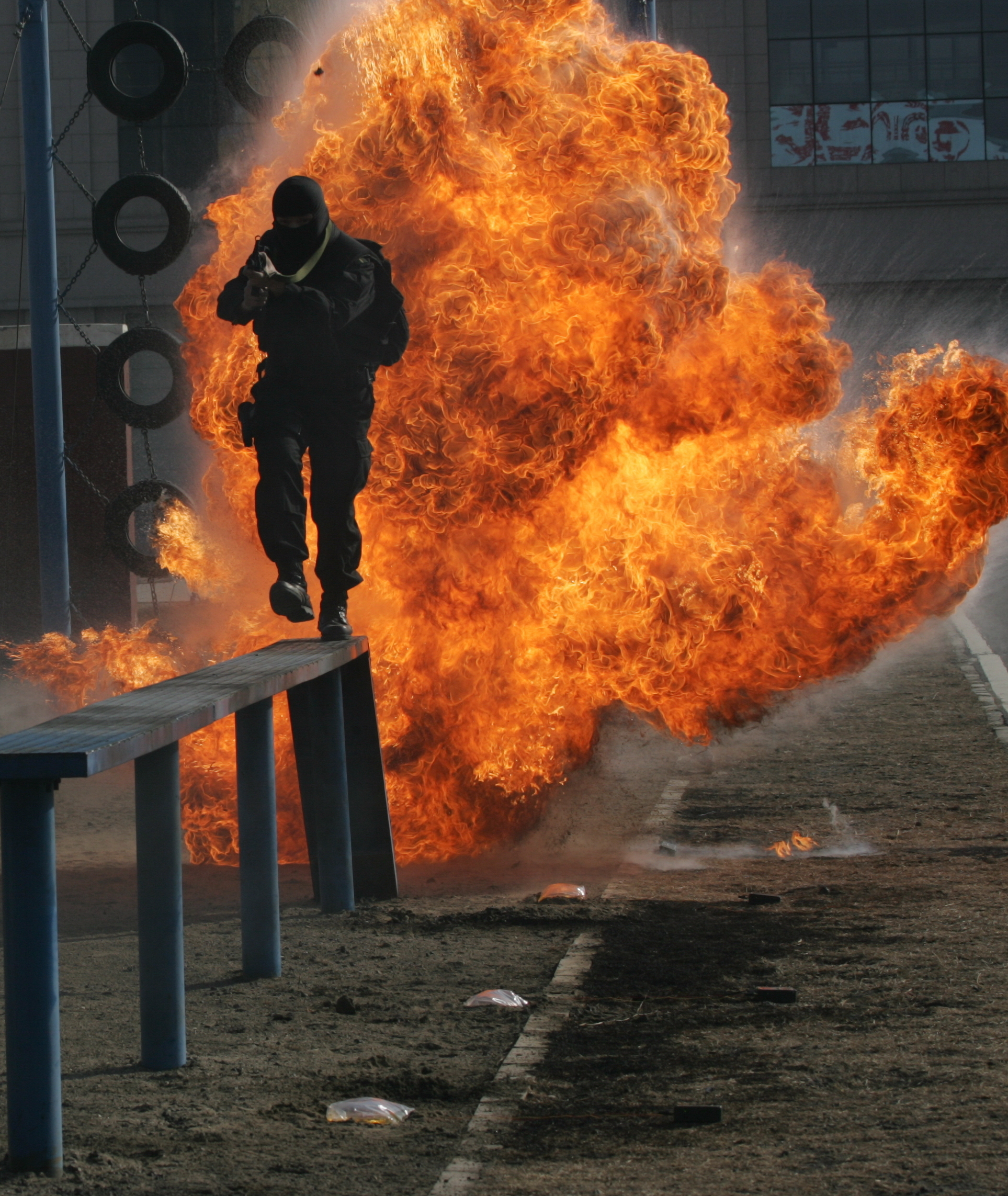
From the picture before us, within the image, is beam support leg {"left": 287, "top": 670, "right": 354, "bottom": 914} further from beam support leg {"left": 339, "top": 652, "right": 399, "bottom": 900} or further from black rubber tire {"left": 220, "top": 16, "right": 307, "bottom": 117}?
black rubber tire {"left": 220, "top": 16, "right": 307, "bottom": 117}

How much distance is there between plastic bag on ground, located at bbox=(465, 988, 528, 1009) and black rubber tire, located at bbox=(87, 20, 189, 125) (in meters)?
11.1

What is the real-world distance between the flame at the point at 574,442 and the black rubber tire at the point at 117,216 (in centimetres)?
624

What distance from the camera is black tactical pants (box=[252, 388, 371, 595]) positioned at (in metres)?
6.84

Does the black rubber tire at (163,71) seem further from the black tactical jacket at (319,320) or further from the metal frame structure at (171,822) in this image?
the metal frame structure at (171,822)

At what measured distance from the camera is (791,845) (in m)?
8.36

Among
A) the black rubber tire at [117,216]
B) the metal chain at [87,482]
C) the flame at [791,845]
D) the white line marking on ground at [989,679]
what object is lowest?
the flame at [791,845]

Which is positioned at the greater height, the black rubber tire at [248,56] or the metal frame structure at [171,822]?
the black rubber tire at [248,56]

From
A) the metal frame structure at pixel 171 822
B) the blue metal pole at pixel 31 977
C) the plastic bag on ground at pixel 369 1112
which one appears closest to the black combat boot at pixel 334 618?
the metal frame structure at pixel 171 822

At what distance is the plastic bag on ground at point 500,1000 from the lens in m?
5.32

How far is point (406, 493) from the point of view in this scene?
824cm

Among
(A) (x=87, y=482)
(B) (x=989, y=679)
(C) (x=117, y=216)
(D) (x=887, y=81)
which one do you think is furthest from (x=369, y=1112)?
(D) (x=887, y=81)

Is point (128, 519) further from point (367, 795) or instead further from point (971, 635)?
point (971, 635)

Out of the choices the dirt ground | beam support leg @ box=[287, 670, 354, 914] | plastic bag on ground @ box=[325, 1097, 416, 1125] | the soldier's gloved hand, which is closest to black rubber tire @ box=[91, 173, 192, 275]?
the dirt ground

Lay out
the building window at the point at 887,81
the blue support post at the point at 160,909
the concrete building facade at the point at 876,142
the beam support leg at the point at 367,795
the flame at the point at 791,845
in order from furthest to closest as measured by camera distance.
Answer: the building window at the point at 887,81
the concrete building facade at the point at 876,142
the flame at the point at 791,845
the beam support leg at the point at 367,795
the blue support post at the point at 160,909
